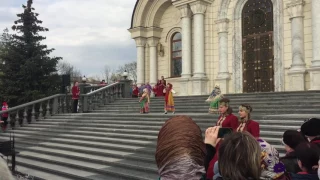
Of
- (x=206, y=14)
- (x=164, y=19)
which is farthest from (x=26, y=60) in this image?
(x=206, y=14)

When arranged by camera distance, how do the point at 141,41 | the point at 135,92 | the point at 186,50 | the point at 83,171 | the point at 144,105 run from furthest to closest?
the point at 141,41 → the point at 135,92 → the point at 186,50 → the point at 144,105 → the point at 83,171

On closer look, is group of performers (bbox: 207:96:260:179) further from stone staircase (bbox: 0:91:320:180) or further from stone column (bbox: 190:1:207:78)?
stone column (bbox: 190:1:207:78)

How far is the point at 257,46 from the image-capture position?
18422mm

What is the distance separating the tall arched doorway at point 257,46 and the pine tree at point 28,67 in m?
13.8

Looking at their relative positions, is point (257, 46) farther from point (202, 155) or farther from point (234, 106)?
point (202, 155)

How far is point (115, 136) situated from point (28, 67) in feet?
50.0

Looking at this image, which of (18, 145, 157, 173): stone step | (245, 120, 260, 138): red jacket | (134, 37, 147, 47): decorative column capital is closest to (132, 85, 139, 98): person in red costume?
(134, 37, 147, 47): decorative column capital

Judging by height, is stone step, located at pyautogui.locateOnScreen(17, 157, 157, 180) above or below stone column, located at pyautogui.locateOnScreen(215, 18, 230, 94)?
below

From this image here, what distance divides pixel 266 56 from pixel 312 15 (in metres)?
3.37

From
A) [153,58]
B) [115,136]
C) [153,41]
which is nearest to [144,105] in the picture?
[115,136]

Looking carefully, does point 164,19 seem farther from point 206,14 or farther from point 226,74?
point 226,74

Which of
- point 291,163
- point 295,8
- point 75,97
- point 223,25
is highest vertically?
point 295,8

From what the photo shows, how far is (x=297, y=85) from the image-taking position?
52.2 ft

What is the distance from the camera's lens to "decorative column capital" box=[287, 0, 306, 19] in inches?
638
